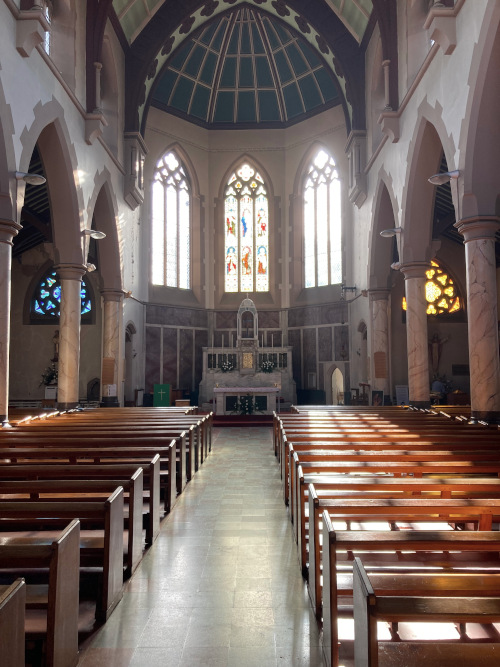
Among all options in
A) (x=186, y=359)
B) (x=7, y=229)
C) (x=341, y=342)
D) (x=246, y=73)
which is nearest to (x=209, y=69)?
(x=246, y=73)

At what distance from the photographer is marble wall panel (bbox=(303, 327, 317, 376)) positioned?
861 inches

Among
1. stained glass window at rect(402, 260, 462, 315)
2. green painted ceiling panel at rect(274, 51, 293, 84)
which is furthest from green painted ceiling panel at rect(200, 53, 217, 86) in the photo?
stained glass window at rect(402, 260, 462, 315)

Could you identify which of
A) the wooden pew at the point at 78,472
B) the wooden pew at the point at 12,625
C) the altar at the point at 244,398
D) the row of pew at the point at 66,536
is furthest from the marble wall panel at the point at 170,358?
the wooden pew at the point at 12,625

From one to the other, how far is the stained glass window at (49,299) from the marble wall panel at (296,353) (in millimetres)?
8010

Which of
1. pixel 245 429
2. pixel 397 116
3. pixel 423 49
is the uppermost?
pixel 423 49

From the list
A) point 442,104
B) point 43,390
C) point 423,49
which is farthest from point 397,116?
point 43,390

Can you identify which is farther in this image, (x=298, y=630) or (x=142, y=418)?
(x=142, y=418)

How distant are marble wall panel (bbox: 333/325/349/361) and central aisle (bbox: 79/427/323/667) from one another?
14.1 metres

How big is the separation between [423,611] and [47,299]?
19641mm

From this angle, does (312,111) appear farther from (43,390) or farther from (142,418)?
(142,418)

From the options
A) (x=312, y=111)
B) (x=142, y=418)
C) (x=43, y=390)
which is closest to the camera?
(x=142, y=418)

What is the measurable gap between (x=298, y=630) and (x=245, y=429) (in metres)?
13.1

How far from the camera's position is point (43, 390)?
19.4m

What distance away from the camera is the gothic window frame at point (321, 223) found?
22375 millimetres
